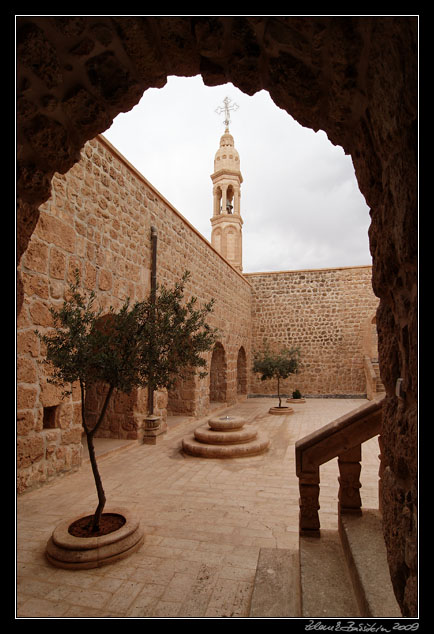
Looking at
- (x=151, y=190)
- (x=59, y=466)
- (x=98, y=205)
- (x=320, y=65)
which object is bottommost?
(x=59, y=466)

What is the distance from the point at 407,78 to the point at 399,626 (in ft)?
5.59

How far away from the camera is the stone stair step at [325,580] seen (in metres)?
2.04

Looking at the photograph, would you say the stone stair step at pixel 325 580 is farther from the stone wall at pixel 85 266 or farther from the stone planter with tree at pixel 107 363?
the stone wall at pixel 85 266

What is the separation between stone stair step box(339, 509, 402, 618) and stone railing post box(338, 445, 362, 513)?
0.23ft

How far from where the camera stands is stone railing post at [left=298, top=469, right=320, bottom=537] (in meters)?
2.93

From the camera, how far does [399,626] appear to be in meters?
1.21

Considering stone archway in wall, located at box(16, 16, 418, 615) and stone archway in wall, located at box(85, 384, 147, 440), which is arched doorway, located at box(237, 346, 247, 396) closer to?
stone archway in wall, located at box(85, 384, 147, 440)

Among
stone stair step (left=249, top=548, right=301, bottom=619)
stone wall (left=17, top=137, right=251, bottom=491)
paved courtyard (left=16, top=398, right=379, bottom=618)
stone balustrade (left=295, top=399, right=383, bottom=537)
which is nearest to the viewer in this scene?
stone stair step (left=249, top=548, right=301, bottom=619)

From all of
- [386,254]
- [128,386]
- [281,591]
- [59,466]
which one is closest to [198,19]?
[386,254]

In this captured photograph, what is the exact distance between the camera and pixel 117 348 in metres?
3.49

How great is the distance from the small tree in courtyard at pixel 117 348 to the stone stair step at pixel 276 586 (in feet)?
4.85

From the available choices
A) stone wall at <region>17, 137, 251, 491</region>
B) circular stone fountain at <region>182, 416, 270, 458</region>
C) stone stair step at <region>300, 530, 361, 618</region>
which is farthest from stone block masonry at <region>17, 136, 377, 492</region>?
stone stair step at <region>300, 530, 361, 618</region>

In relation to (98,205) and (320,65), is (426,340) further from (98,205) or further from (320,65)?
(98,205)

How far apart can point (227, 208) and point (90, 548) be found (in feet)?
59.1
